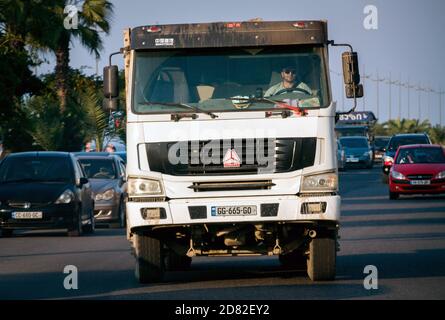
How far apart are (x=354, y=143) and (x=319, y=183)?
55.0 meters

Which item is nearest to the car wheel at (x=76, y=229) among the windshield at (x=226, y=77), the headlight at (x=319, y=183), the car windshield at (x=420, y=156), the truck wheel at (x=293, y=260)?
the truck wheel at (x=293, y=260)

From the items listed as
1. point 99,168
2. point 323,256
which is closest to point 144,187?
point 323,256

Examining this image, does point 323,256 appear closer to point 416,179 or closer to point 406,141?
point 416,179

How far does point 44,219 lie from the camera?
24891 mm

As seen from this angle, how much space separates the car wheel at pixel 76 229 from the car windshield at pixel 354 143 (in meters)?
44.3

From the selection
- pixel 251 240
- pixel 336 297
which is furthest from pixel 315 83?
pixel 336 297

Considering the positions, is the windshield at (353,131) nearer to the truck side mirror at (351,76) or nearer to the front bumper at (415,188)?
the front bumper at (415,188)

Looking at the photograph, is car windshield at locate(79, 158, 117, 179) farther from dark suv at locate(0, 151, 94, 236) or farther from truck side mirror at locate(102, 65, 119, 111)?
truck side mirror at locate(102, 65, 119, 111)

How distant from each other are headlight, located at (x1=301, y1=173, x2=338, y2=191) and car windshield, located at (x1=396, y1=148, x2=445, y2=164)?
23.7 metres

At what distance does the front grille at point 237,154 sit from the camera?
14734mm

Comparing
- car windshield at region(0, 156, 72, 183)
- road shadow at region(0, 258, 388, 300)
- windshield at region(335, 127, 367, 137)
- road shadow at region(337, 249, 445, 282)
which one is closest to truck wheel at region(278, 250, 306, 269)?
road shadow at region(0, 258, 388, 300)

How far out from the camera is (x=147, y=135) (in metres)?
14.9
